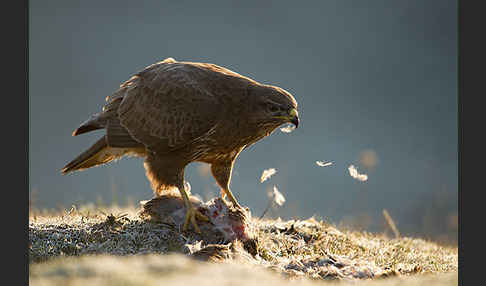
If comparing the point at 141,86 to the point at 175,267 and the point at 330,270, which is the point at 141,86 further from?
the point at 175,267

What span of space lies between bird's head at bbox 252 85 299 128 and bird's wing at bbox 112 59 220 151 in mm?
434

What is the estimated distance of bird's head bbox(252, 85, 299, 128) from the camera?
4.89 m

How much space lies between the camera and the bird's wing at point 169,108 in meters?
4.93

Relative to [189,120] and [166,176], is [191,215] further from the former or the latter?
[189,120]

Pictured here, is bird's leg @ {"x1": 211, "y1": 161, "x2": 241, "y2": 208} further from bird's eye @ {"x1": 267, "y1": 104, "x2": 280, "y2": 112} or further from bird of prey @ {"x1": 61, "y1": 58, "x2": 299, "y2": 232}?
bird's eye @ {"x1": 267, "y1": 104, "x2": 280, "y2": 112}

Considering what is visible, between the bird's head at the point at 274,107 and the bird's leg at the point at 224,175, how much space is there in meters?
0.86

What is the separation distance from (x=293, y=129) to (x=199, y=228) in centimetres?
146

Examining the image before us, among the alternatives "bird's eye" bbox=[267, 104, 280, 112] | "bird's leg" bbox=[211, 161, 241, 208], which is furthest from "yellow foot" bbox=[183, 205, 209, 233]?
"bird's eye" bbox=[267, 104, 280, 112]

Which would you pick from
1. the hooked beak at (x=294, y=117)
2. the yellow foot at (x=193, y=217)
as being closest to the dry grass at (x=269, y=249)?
the yellow foot at (x=193, y=217)

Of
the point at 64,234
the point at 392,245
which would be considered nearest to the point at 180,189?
the point at 64,234

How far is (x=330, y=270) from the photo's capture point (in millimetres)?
4117

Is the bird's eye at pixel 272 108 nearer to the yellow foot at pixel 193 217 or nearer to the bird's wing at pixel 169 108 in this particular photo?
the bird's wing at pixel 169 108

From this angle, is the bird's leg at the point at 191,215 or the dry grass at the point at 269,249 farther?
the bird's leg at the point at 191,215

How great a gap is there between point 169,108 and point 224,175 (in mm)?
1043
